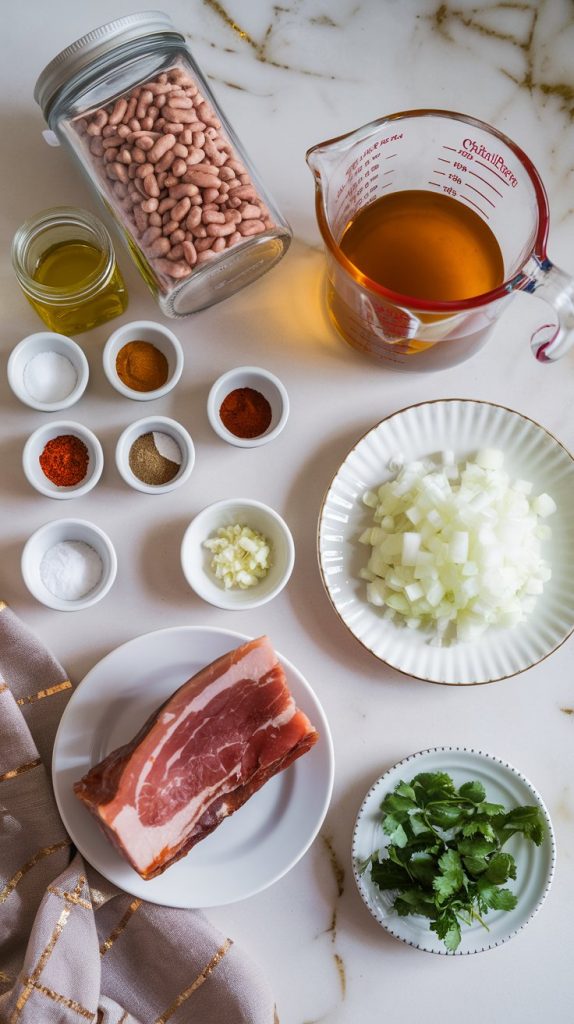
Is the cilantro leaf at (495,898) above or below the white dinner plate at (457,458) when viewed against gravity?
below

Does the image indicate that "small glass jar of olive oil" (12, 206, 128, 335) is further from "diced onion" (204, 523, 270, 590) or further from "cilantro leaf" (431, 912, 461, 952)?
"cilantro leaf" (431, 912, 461, 952)

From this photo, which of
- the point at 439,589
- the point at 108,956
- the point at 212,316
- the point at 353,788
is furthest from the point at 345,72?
the point at 108,956

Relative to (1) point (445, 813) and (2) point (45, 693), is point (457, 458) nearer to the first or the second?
(1) point (445, 813)

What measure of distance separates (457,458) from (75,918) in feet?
3.41

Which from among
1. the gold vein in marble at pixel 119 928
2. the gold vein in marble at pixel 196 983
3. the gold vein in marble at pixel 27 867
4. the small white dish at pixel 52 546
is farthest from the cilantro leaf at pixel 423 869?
the small white dish at pixel 52 546

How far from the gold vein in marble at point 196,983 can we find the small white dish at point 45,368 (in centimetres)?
98

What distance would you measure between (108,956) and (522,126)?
66.6 inches

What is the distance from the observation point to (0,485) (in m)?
1.52

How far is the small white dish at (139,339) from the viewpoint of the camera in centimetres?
147

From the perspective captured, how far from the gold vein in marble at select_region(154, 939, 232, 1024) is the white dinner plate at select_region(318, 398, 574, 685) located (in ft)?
1.88

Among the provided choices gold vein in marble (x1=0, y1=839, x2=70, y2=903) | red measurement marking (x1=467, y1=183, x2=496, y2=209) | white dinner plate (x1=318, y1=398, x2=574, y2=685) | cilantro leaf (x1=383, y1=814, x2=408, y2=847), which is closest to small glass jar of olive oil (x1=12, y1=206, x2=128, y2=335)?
white dinner plate (x1=318, y1=398, x2=574, y2=685)

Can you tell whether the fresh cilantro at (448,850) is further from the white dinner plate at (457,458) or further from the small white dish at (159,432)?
the small white dish at (159,432)

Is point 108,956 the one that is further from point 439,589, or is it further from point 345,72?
point 345,72

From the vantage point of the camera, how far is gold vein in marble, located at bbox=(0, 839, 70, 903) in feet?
4.79
